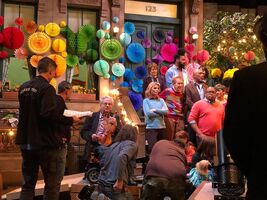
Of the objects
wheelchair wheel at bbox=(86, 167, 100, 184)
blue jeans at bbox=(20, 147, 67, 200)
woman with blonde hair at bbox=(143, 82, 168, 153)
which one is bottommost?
wheelchair wheel at bbox=(86, 167, 100, 184)

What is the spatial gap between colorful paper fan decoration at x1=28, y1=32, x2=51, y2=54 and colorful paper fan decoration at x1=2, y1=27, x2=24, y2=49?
49cm

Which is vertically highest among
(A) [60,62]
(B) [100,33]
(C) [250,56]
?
(B) [100,33]

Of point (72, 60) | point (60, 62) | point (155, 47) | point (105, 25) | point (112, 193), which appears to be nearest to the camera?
point (112, 193)

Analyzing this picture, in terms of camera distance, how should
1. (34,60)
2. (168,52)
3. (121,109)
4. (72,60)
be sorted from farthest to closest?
(168,52) < (72,60) < (34,60) < (121,109)

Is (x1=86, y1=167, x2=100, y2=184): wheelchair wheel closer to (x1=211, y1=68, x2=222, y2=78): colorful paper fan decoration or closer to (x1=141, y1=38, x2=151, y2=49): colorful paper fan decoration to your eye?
(x1=211, y1=68, x2=222, y2=78): colorful paper fan decoration

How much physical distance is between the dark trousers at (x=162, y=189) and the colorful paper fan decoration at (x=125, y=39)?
6.81m

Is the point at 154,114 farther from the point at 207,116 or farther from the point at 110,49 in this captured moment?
the point at 110,49

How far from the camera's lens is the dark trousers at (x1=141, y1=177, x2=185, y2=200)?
6.20 m

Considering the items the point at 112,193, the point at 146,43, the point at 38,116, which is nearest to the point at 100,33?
the point at 146,43

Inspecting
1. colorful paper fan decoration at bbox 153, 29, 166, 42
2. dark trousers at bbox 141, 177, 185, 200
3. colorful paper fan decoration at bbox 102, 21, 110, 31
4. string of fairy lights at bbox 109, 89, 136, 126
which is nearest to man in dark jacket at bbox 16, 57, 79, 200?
dark trousers at bbox 141, 177, 185, 200

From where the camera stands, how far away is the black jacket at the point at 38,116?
4.93m

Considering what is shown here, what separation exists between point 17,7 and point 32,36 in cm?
109

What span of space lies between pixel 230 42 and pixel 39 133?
25.9ft

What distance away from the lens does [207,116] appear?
7.52 metres
